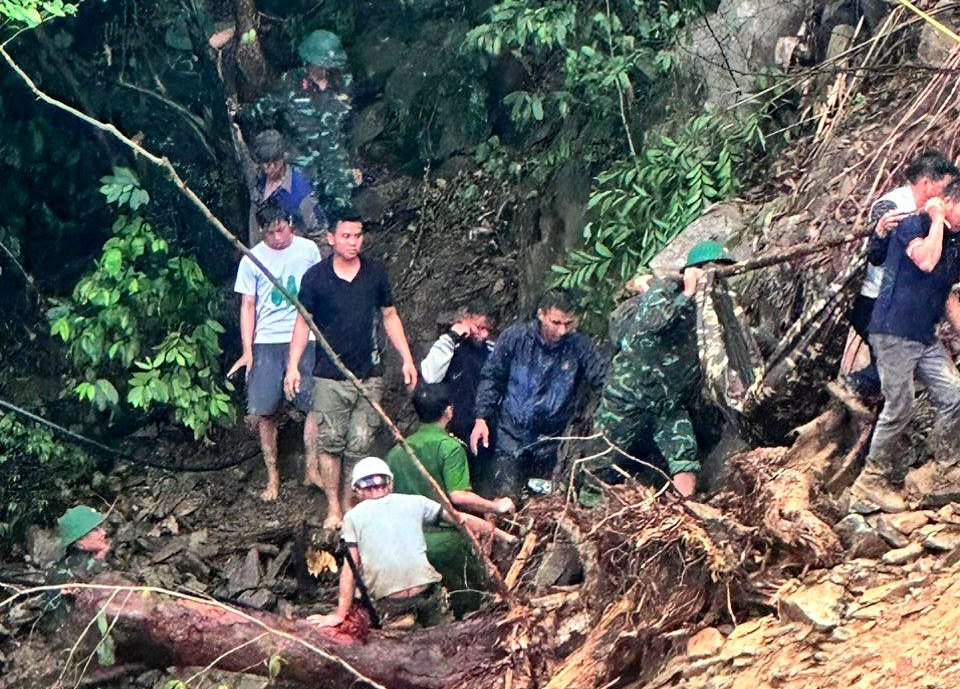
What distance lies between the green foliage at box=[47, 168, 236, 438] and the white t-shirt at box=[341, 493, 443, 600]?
2703 millimetres

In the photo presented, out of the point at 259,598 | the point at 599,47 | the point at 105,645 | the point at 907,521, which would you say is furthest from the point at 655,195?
the point at 105,645

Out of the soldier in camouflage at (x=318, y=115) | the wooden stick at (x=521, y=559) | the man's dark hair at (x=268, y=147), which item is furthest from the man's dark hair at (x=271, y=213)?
the wooden stick at (x=521, y=559)

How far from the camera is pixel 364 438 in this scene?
784cm

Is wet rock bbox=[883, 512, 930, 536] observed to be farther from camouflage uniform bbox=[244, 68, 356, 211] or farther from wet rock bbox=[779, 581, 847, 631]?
camouflage uniform bbox=[244, 68, 356, 211]

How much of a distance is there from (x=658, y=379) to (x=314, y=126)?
13.7ft

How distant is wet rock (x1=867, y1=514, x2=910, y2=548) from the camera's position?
5258 mm

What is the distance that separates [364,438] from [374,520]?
1.43m

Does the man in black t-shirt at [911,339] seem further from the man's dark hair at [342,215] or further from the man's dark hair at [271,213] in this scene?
the man's dark hair at [342,215]

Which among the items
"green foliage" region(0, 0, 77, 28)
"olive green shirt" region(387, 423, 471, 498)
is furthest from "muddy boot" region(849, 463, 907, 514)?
"green foliage" region(0, 0, 77, 28)

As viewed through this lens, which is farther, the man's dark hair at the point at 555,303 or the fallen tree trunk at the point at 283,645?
the man's dark hair at the point at 555,303

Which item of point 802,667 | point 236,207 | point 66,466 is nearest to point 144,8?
point 236,207

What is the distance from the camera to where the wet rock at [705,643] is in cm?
530

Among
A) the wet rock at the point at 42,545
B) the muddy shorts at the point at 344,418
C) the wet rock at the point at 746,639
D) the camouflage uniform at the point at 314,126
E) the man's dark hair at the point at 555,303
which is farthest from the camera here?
the camouflage uniform at the point at 314,126

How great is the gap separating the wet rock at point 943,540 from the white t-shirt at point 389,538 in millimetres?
2330
